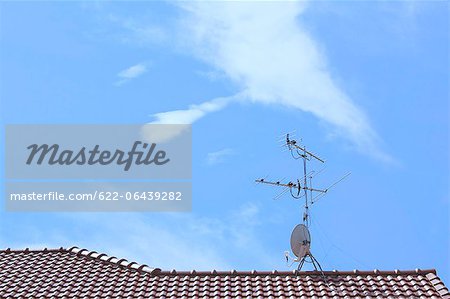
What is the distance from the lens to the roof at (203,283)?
16.1 m

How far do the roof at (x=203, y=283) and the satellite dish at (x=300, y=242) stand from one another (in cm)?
61

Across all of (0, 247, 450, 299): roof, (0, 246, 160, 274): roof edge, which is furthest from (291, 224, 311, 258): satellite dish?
(0, 246, 160, 274): roof edge

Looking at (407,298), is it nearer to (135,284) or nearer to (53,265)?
(135,284)

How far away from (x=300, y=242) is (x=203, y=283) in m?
2.47

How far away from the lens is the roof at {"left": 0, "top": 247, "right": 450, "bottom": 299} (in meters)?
16.1

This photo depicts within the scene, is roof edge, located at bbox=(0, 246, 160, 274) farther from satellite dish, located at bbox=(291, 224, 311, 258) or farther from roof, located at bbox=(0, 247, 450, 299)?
satellite dish, located at bbox=(291, 224, 311, 258)

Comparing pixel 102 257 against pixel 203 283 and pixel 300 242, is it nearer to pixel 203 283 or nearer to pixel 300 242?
pixel 203 283

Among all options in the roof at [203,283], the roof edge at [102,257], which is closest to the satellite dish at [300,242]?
the roof at [203,283]

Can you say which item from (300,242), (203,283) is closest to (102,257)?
(203,283)

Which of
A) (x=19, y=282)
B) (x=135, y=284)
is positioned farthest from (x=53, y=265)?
(x=135, y=284)

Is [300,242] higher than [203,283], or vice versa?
[300,242]

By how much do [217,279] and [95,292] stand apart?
8.53 feet

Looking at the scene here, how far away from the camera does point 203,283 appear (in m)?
16.7

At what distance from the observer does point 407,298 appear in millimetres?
15883
